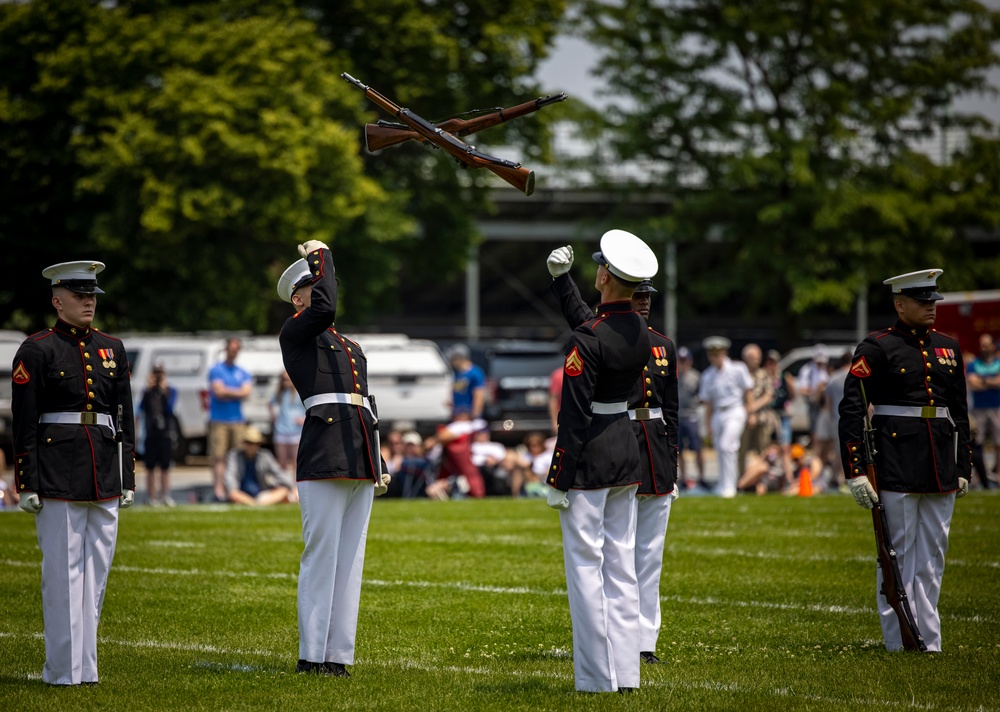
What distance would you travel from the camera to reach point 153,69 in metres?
31.3

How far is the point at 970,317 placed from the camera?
27.1 metres

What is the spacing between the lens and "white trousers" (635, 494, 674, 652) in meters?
8.27

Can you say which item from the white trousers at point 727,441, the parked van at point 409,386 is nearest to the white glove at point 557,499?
the white trousers at point 727,441

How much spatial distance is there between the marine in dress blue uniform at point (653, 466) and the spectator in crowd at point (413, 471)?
38.1 ft

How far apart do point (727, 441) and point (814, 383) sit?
421 cm

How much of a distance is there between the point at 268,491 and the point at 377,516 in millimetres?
3580

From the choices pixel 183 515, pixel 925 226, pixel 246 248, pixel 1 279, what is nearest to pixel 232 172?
pixel 246 248

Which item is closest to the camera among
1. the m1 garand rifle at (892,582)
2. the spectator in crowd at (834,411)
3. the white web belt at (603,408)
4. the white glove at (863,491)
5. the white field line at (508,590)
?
the white web belt at (603,408)

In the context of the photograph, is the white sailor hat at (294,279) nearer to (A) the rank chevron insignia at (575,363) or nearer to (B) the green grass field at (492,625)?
(A) the rank chevron insignia at (575,363)

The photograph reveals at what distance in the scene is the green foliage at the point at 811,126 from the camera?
3616 centimetres

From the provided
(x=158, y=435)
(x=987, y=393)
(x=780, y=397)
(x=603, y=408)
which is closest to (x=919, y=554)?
(x=603, y=408)

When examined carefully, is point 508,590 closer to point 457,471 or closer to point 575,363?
point 575,363

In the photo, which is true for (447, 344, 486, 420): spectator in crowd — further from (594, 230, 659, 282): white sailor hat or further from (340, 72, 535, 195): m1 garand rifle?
(594, 230, 659, 282): white sailor hat

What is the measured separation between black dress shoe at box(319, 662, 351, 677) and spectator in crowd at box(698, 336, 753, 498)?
1222 centimetres
